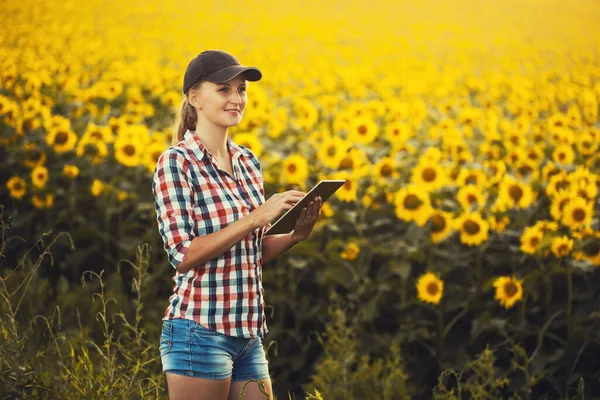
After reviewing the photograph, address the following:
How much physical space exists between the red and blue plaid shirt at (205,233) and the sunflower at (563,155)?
2832 mm

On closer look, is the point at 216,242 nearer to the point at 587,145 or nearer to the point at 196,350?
the point at 196,350

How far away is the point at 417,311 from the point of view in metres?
3.95

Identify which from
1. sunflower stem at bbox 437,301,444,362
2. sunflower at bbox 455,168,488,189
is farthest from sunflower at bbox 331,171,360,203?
sunflower stem at bbox 437,301,444,362

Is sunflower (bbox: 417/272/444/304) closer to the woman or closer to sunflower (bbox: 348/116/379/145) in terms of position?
the woman

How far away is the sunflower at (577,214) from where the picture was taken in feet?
12.5

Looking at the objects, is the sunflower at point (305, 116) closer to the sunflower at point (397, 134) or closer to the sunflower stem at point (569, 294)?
the sunflower at point (397, 134)

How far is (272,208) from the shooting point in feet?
6.89

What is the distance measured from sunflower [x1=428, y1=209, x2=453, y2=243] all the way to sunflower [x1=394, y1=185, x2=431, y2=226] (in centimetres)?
13

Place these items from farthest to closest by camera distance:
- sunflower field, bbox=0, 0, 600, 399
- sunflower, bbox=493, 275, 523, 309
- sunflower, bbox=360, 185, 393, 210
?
sunflower, bbox=360, 185, 393, 210 < sunflower, bbox=493, 275, 523, 309 < sunflower field, bbox=0, 0, 600, 399

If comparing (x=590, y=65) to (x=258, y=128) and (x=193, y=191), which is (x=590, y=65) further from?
(x=193, y=191)

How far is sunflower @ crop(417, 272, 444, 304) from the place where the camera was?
369 centimetres

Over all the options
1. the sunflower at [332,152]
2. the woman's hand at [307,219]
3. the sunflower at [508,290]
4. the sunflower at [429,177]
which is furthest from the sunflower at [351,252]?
the woman's hand at [307,219]

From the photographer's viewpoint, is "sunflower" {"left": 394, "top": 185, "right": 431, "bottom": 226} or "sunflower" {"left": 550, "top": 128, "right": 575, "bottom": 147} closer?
"sunflower" {"left": 394, "top": 185, "right": 431, "bottom": 226}

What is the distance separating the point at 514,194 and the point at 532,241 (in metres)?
0.40
